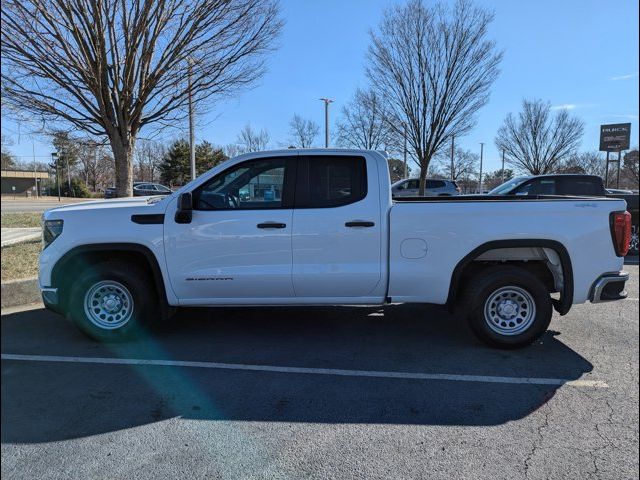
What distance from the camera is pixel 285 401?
3.65 m

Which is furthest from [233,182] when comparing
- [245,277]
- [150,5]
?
[150,5]

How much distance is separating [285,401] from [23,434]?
1.76 meters

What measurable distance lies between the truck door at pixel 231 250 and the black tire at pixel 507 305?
6.09ft

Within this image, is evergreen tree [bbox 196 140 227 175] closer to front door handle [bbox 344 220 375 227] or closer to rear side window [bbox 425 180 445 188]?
rear side window [bbox 425 180 445 188]

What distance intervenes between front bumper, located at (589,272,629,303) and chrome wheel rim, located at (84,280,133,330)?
15.2 feet

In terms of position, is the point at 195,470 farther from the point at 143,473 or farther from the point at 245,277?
the point at 245,277

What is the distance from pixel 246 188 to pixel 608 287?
12.2ft

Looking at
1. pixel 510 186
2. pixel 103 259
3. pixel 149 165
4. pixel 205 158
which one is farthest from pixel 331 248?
pixel 149 165

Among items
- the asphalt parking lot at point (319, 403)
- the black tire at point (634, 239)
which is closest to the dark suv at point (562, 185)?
the black tire at point (634, 239)

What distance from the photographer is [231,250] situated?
4.66 meters

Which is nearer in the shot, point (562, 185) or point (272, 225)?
point (272, 225)

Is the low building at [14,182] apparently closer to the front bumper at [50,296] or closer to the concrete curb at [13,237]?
the concrete curb at [13,237]

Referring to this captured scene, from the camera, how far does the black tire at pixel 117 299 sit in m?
4.78

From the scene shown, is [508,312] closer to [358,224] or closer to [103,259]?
[358,224]
